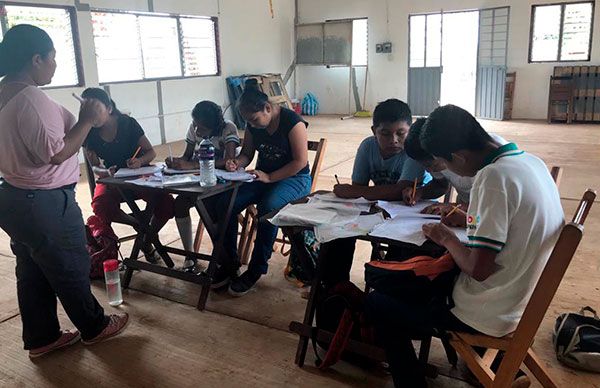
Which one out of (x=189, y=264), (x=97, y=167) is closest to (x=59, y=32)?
(x=97, y=167)

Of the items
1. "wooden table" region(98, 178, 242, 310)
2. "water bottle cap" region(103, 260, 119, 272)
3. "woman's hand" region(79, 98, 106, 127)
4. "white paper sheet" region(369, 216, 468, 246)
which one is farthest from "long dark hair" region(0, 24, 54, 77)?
"white paper sheet" region(369, 216, 468, 246)

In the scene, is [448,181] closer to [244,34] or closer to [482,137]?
[482,137]

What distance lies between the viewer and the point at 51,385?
6.50 ft

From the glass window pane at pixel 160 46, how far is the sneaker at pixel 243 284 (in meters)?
5.76

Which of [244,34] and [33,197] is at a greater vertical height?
[244,34]

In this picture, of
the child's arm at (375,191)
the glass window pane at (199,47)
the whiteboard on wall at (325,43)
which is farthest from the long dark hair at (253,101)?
the whiteboard on wall at (325,43)

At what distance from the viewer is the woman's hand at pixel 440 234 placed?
1508 mm

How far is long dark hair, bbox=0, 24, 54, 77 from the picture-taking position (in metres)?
1.83

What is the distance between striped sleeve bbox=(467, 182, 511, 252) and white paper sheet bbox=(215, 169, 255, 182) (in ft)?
4.90

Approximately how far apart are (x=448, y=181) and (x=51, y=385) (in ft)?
6.03

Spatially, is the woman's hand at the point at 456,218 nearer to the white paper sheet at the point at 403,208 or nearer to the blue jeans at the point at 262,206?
the white paper sheet at the point at 403,208

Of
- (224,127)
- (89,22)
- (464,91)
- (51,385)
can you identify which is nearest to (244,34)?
(89,22)

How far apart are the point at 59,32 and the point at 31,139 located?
17.2ft

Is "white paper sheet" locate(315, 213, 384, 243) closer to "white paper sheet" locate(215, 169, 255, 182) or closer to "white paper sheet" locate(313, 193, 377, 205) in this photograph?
"white paper sheet" locate(313, 193, 377, 205)
